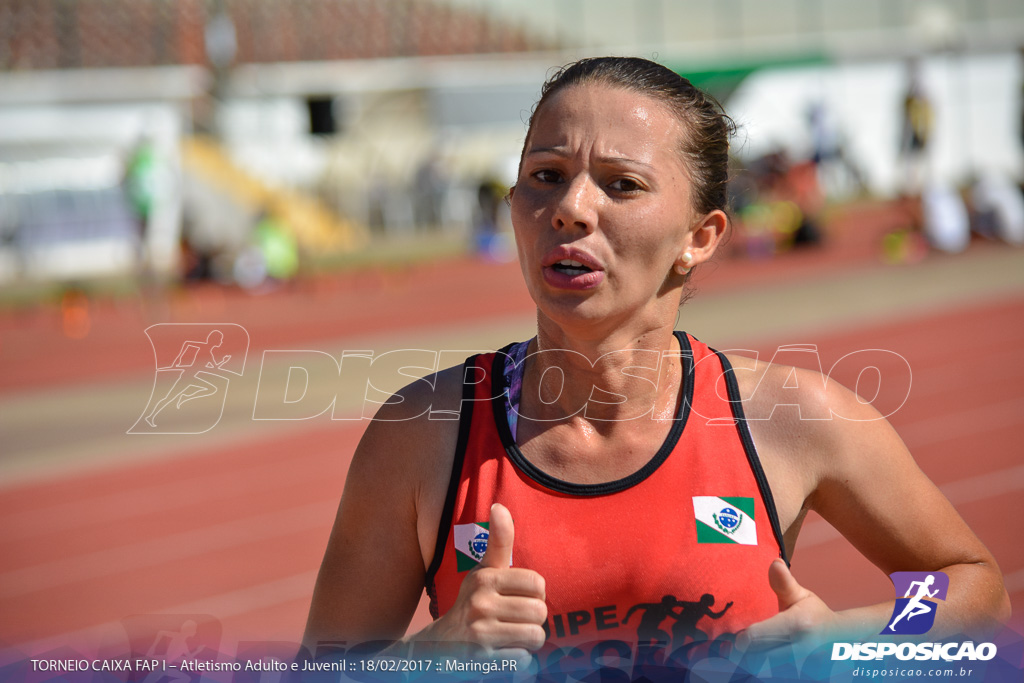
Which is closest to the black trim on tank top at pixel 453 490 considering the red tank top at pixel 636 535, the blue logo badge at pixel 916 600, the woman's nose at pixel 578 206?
the red tank top at pixel 636 535

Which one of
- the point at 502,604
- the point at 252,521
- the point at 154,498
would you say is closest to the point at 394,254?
the point at 154,498

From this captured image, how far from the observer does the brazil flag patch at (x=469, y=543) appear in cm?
159

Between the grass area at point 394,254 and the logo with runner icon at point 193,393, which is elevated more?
the logo with runner icon at point 193,393

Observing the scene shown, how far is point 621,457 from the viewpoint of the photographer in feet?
5.51

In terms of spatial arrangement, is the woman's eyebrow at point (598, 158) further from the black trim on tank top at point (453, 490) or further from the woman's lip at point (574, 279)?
the black trim on tank top at point (453, 490)

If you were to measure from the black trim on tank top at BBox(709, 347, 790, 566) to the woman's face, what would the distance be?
0.25m

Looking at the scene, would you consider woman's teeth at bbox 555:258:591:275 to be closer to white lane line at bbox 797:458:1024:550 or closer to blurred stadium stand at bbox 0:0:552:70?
white lane line at bbox 797:458:1024:550

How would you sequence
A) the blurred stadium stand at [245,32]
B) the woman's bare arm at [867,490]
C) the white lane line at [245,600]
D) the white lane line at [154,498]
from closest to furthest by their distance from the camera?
the woman's bare arm at [867,490]
the white lane line at [245,600]
the white lane line at [154,498]
the blurred stadium stand at [245,32]

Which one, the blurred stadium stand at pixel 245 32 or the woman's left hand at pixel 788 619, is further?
the blurred stadium stand at pixel 245 32

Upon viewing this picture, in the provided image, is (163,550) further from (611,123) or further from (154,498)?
(611,123)

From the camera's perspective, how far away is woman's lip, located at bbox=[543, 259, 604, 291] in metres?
1.61

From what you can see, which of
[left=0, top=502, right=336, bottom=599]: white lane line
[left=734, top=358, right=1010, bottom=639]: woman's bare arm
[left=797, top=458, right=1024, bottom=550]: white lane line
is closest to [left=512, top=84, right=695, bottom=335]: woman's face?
[left=734, top=358, right=1010, bottom=639]: woman's bare arm

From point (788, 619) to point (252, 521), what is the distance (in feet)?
18.4

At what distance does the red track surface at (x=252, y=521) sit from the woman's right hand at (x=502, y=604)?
73.4 inches
